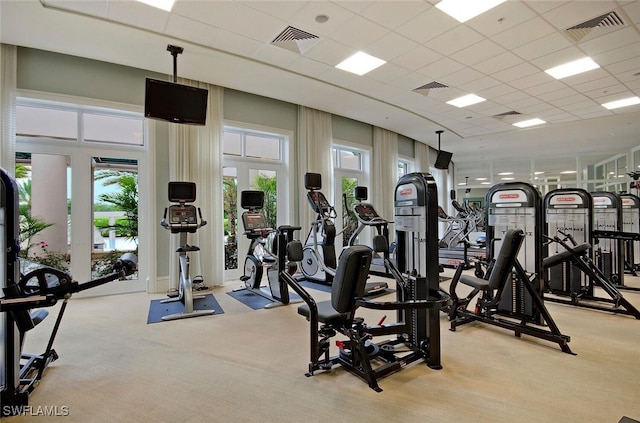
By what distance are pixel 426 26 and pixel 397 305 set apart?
345 cm

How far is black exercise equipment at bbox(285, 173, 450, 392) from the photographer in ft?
7.61

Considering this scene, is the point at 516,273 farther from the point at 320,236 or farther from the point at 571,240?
the point at 320,236

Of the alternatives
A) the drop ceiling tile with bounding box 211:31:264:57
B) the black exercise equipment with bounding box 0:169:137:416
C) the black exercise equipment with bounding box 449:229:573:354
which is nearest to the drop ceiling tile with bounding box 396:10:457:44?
the drop ceiling tile with bounding box 211:31:264:57

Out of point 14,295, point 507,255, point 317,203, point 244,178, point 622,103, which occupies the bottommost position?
point 14,295

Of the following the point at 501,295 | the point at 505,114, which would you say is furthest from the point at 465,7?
the point at 505,114

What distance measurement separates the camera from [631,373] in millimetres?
2586

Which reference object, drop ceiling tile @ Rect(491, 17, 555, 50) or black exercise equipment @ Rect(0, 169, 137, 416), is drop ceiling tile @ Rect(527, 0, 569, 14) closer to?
drop ceiling tile @ Rect(491, 17, 555, 50)

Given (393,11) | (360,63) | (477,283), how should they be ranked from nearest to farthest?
→ (477,283) < (393,11) < (360,63)

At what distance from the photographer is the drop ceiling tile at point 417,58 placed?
15.1 feet

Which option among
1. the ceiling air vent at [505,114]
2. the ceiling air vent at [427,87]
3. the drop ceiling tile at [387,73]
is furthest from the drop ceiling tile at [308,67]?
the ceiling air vent at [505,114]

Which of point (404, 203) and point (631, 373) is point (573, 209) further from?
point (404, 203)

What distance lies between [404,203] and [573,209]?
3670 millimetres

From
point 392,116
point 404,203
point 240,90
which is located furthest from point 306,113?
point 404,203

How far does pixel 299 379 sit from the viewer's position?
248 centimetres
